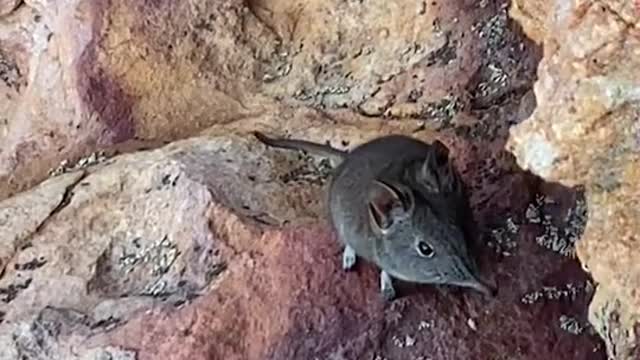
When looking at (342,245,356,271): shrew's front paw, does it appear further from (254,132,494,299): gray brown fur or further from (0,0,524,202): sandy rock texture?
(0,0,524,202): sandy rock texture

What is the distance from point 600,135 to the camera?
2189 mm

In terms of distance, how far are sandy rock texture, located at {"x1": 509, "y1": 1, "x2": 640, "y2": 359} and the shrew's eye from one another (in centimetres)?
39

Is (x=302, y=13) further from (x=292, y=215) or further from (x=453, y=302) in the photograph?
(x=453, y=302)

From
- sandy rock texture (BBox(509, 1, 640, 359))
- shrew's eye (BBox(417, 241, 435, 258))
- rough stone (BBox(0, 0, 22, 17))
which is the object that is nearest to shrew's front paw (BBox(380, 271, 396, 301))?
shrew's eye (BBox(417, 241, 435, 258))

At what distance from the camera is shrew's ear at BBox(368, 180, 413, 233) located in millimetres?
2777

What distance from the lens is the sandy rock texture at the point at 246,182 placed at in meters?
2.74

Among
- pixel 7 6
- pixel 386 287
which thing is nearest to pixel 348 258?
pixel 386 287

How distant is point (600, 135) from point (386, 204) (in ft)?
2.32

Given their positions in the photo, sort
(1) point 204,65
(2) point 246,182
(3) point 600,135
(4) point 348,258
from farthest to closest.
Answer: (1) point 204,65
(2) point 246,182
(4) point 348,258
(3) point 600,135

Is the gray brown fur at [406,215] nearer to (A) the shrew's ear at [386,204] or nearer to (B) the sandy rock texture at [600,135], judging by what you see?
(A) the shrew's ear at [386,204]

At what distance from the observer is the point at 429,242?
275cm

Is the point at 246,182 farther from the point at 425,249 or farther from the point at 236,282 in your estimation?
the point at 425,249

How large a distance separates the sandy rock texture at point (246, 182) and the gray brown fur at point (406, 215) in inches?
2.3

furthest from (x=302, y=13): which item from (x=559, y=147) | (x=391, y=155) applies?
(x=559, y=147)
